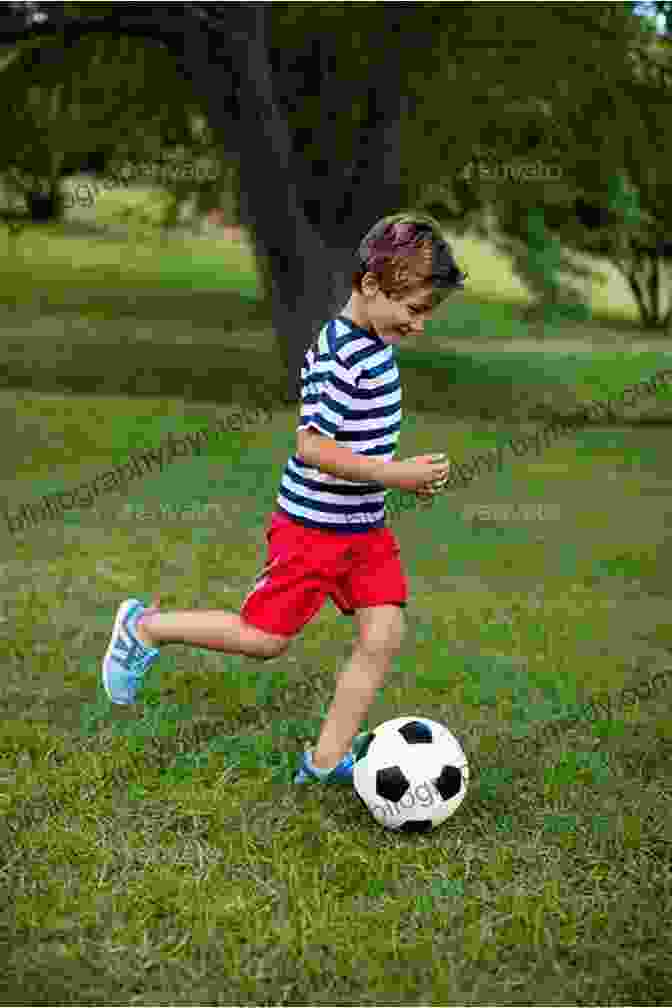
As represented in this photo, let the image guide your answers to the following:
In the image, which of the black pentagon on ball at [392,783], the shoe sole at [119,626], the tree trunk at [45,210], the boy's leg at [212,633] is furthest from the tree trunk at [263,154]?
the tree trunk at [45,210]

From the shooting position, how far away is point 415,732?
4.22 metres

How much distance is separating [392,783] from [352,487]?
96 centimetres

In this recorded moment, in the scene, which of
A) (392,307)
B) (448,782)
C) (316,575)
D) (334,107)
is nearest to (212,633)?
(316,575)

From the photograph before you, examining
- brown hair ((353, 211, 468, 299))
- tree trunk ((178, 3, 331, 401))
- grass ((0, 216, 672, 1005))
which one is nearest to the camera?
grass ((0, 216, 672, 1005))

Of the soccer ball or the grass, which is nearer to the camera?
the grass

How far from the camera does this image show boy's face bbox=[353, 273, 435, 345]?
Answer: 12.8 feet

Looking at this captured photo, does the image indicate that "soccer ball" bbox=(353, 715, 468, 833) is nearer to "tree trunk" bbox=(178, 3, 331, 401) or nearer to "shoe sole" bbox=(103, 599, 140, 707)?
"shoe sole" bbox=(103, 599, 140, 707)

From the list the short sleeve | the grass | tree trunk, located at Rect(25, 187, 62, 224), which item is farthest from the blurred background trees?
tree trunk, located at Rect(25, 187, 62, 224)

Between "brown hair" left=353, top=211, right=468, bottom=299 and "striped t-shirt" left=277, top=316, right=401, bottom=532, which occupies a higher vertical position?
"brown hair" left=353, top=211, right=468, bottom=299

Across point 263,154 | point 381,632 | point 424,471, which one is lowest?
point 263,154

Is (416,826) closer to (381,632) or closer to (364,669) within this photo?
(364,669)

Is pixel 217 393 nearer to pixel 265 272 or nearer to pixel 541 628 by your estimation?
pixel 265 272

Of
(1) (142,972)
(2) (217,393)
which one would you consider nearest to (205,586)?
(1) (142,972)

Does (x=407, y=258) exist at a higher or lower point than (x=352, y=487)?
higher
